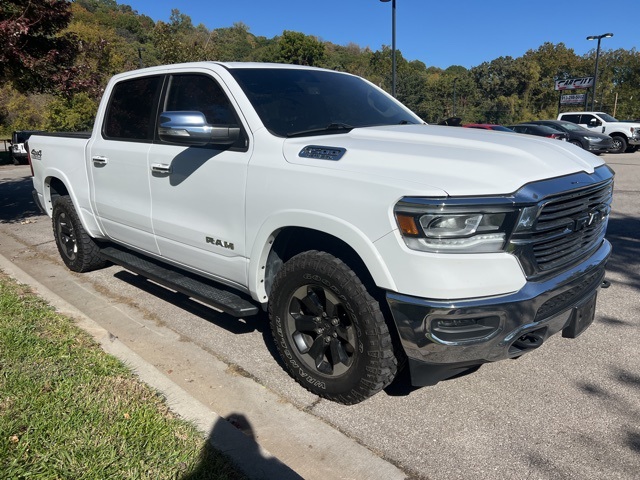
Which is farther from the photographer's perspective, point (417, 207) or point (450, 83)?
point (450, 83)

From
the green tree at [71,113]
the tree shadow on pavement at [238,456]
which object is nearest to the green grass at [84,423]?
the tree shadow on pavement at [238,456]

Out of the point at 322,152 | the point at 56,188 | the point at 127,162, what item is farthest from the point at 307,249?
the point at 56,188

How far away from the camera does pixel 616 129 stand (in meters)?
22.9

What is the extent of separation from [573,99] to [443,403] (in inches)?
1714

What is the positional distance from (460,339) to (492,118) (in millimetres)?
47552

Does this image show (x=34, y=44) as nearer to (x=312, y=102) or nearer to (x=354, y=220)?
(x=312, y=102)

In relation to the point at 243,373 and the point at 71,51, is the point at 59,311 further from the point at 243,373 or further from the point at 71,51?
the point at 71,51

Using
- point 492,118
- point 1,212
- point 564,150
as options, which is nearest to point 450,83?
point 492,118

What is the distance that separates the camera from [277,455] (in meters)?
2.65

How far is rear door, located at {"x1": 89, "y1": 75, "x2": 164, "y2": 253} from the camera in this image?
4.20 metres

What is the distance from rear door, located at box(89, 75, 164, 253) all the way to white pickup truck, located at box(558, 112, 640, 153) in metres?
22.9

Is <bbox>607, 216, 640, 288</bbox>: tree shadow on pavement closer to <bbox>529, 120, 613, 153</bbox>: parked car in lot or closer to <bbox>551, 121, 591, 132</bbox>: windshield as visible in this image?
<bbox>529, 120, 613, 153</bbox>: parked car in lot

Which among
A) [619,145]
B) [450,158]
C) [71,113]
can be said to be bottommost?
[619,145]

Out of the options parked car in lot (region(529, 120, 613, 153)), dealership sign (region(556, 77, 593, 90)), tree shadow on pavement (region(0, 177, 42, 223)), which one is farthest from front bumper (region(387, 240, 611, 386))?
dealership sign (region(556, 77, 593, 90))
